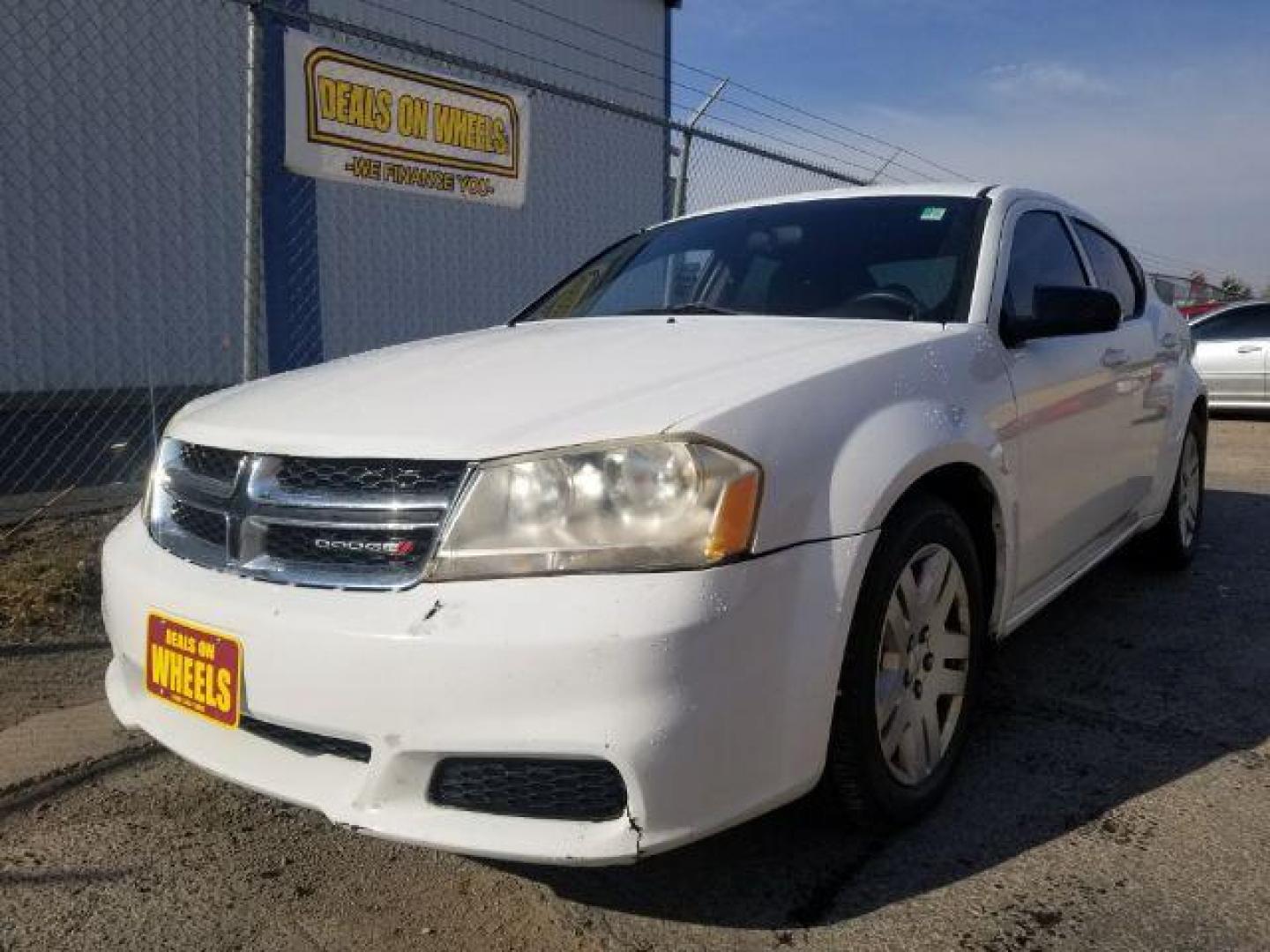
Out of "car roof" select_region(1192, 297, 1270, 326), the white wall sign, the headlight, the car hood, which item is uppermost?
the white wall sign

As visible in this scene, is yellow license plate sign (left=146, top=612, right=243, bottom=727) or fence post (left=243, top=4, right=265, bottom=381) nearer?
yellow license plate sign (left=146, top=612, right=243, bottom=727)

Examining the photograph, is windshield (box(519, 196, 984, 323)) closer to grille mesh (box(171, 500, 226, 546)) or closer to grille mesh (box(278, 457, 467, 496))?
grille mesh (box(278, 457, 467, 496))

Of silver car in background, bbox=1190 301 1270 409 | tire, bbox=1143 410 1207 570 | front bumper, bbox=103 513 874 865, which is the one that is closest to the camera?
front bumper, bbox=103 513 874 865

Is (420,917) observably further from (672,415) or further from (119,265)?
(119,265)

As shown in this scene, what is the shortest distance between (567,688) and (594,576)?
0.19 meters

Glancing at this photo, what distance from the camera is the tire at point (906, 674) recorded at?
2141mm

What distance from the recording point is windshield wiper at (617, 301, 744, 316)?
3119 millimetres

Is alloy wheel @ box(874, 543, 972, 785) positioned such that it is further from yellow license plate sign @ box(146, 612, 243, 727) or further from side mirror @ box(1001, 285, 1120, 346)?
yellow license plate sign @ box(146, 612, 243, 727)

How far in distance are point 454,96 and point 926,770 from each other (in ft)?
13.9

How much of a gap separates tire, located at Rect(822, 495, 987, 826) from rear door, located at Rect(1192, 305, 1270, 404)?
9.66 meters

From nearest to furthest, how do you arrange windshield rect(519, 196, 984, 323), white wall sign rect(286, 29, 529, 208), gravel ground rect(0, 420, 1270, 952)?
gravel ground rect(0, 420, 1270, 952), windshield rect(519, 196, 984, 323), white wall sign rect(286, 29, 529, 208)

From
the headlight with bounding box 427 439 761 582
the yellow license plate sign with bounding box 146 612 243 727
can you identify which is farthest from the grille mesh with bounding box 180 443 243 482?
the headlight with bounding box 427 439 761 582

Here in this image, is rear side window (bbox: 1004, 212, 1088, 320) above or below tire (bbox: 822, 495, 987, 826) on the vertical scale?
above

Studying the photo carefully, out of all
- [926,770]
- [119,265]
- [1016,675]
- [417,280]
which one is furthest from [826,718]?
[417,280]
